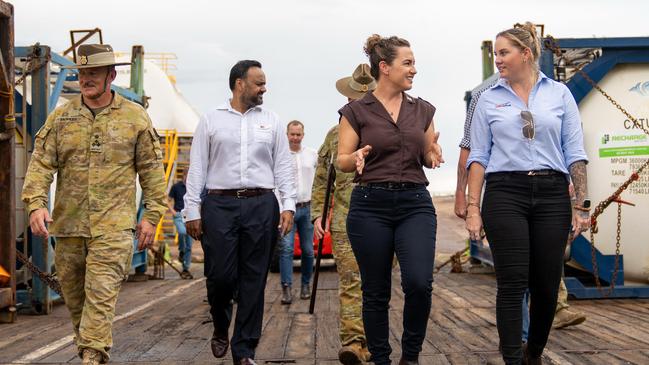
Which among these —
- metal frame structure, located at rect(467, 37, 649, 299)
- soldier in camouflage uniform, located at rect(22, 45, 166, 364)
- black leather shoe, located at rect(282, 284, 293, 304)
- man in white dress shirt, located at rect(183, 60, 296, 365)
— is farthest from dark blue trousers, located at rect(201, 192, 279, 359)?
metal frame structure, located at rect(467, 37, 649, 299)

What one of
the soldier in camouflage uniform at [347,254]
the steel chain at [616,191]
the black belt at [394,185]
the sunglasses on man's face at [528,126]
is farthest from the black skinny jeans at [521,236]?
the steel chain at [616,191]

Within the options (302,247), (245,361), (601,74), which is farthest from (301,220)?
(245,361)

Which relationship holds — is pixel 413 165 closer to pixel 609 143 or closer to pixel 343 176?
pixel 343 176

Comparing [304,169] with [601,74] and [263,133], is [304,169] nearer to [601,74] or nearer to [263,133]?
[601,74]

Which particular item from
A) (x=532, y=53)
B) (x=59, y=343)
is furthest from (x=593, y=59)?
(x=59, y=343)

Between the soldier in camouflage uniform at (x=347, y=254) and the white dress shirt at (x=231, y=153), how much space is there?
59cm

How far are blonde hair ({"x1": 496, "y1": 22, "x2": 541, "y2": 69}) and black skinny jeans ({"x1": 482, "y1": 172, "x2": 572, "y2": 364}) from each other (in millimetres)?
765

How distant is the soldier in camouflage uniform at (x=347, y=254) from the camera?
6.81 meters

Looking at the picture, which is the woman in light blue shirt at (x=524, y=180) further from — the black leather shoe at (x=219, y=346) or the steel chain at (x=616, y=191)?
the steel chain at (x=616, y=191)

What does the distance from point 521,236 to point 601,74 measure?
607cm

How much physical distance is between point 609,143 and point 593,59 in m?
1.02

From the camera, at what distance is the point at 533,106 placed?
5625 mm

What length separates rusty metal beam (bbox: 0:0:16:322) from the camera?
32.2ft

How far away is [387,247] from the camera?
5.62 metres
